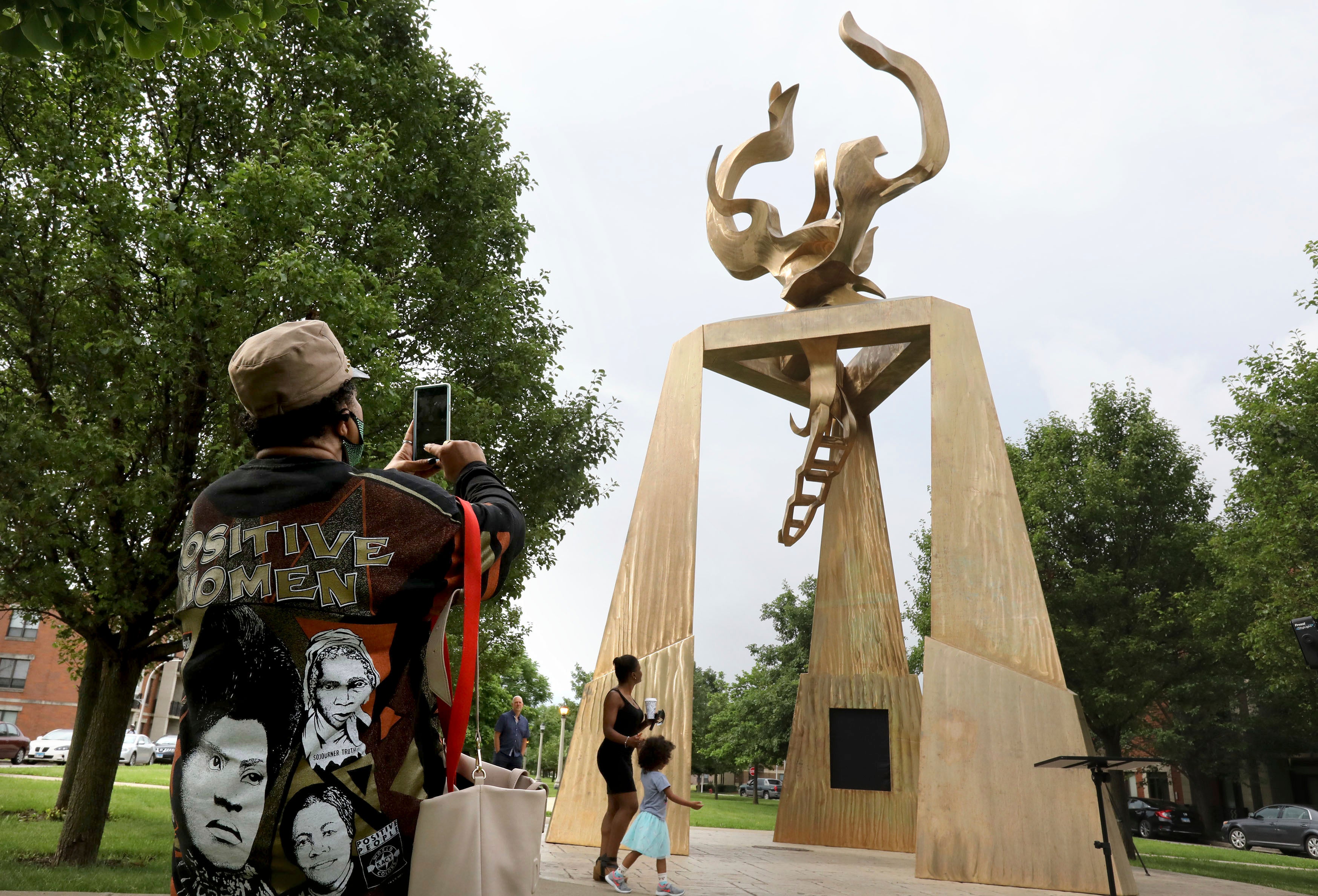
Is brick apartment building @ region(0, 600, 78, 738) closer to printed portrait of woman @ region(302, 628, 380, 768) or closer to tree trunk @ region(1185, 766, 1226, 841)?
tree trunk @ region(1185, 766, 1226, 841)

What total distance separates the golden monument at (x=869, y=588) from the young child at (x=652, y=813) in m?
2.20

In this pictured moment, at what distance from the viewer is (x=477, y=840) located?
1.62 metres

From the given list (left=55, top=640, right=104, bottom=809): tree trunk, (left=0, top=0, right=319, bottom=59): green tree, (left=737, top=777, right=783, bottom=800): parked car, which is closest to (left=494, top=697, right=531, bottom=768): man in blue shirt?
(left=55, top=640, right=104, bottom=809): tree trunk

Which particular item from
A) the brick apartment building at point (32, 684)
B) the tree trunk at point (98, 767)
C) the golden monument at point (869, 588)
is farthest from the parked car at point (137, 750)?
the golden monument at point (869, 588)

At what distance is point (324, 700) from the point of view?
173cm

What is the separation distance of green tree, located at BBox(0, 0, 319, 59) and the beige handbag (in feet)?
13.9

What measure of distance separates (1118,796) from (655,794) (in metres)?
13.9

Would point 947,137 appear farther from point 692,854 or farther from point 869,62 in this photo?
point 692,854

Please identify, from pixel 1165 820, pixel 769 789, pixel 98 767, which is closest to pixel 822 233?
pixel 98 767

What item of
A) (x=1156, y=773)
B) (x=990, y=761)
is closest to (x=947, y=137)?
(x=990, y=761)

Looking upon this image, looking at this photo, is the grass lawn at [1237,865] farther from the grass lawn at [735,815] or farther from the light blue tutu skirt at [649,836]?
the light blue tutu skirt at [649,836]

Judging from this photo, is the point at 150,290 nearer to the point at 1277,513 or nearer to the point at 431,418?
the point at 431,418

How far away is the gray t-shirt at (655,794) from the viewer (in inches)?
298

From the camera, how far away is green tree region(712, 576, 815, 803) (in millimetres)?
35344
